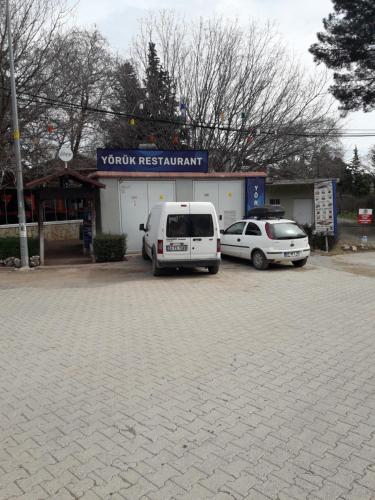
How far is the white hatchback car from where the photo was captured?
1219 centimetres

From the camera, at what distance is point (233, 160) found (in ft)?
77.0

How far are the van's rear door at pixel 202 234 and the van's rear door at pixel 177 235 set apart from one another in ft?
0.46

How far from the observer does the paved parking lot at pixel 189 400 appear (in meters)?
2.89

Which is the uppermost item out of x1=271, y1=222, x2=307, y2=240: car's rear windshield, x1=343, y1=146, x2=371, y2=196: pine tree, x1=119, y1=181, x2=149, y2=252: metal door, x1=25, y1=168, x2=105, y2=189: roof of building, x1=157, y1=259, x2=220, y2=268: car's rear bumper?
x1=343, y1=146, x2=371, y2=196: pine tree

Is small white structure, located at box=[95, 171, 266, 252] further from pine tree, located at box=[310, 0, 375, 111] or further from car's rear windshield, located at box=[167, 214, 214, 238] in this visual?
pine tree, located at box=[310, 0, 375, 111]

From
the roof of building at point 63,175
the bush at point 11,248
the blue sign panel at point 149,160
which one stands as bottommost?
the bush at point 11,248

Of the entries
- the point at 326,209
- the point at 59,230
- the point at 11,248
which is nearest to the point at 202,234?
the point at 11,248

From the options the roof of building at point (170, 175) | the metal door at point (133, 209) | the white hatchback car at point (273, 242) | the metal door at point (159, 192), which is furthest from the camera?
the metal door at point (159, 192)

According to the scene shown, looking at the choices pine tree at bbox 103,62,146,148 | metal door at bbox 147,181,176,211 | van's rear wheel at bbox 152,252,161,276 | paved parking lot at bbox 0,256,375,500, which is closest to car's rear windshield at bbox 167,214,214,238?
van's rear wheel at bbox 152,252,161,276

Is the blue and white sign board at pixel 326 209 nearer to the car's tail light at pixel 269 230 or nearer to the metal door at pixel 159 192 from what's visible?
the car's tail light at pixel 269 230

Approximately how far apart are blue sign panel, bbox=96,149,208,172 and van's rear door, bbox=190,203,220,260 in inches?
213

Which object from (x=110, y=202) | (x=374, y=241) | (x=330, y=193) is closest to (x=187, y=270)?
(x=110, y=202)

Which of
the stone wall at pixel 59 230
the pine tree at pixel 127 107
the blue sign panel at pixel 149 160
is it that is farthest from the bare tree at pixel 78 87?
the stone wall at pixel 59 230

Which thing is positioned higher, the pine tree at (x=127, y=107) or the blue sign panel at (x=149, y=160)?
the pine tree at (x=127, y=107)
